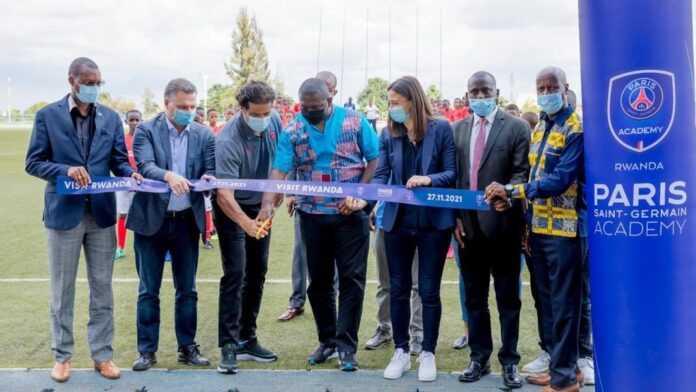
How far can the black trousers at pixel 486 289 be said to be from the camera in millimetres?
5055

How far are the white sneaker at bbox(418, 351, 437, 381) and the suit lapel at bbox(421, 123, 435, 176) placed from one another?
4.32 ft

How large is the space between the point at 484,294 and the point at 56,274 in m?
3.08

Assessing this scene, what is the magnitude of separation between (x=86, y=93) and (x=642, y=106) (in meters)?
3.65

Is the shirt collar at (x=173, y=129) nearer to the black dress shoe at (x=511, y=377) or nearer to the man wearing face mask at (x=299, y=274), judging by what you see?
the man wearing face mask at (x=299, y=274)

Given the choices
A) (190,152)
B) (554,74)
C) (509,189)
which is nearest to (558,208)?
(509,189)

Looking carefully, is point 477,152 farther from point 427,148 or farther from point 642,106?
point 642,106

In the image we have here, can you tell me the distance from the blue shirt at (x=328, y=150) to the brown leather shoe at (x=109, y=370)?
5.84 ft

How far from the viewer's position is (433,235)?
516cm

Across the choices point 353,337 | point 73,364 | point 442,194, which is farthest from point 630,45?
point 73,364

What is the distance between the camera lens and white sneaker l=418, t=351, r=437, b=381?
16.9ft

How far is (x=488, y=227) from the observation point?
4984 millimetres

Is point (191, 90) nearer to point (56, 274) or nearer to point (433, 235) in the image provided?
point (56, 274)

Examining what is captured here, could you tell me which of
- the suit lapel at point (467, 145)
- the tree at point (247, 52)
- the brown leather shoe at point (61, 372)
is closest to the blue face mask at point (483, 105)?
the suit lapel at point (467, 145)

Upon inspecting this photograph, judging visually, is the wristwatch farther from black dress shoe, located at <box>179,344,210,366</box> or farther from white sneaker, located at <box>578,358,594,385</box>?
black dress shoe, located at <box>179,344,210,366</box>
